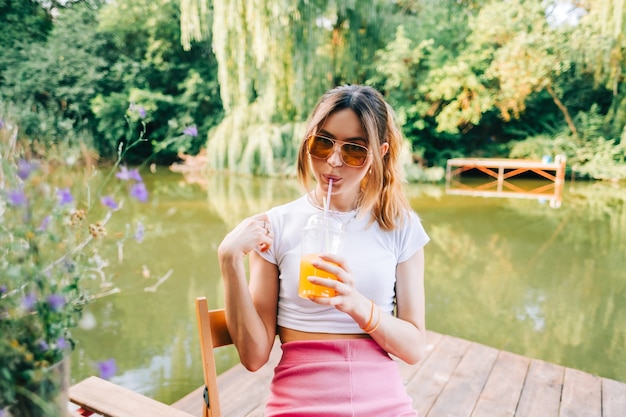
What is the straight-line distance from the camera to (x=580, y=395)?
6.17ft

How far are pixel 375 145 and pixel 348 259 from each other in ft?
0.83

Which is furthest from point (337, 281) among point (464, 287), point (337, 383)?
point (464, 287)

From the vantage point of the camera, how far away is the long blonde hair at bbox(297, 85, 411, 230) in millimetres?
1050

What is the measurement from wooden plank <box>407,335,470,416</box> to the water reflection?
0.70 meters

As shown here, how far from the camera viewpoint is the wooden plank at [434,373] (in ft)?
6.06

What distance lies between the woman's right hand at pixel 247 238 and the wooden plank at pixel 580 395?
1.42 metres

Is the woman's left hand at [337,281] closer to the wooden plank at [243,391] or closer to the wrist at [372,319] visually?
the wrist at [372,319]

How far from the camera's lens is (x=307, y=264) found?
2.83 ft

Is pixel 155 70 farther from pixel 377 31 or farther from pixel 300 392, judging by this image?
pixel 300 392

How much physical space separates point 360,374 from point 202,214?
5.43 meters

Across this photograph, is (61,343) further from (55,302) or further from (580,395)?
(580,395)

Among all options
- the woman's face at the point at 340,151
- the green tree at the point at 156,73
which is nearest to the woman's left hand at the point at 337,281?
the woman's face at the point at 340,151

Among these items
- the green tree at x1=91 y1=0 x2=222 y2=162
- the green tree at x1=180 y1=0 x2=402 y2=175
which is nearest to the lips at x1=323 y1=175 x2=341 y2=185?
the green tree at x1=180 y1=0 x2=402 y2=175

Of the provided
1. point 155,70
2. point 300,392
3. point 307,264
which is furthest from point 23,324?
point 155,70
